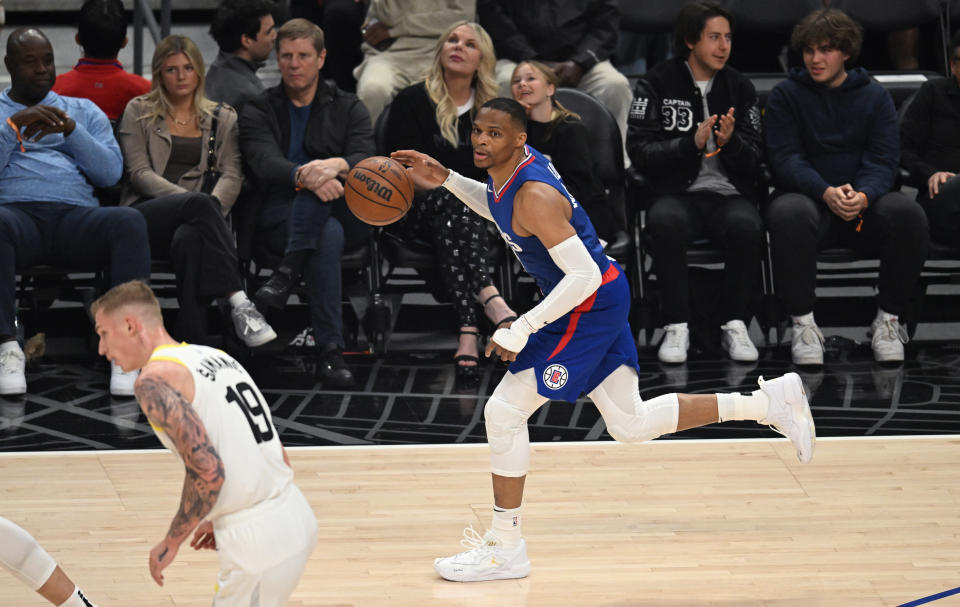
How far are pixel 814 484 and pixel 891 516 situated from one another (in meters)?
0.37

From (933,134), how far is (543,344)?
370 centimetres

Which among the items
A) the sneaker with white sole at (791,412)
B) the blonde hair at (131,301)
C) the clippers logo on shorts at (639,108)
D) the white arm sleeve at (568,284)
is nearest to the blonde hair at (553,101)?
the clippers logo on shorts at (639,108)

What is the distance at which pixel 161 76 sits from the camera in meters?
6.03

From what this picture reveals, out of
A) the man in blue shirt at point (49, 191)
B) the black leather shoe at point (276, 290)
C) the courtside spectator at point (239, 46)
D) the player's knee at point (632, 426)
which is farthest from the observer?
the courtside spectator at point (239, 46)

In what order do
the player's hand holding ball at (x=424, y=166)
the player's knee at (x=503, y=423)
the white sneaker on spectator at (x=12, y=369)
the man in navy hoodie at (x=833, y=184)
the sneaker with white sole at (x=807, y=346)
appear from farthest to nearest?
the man in navy hoodie at (x=833, y=184) → the sneaker with white sole at (x=807, y=346) → the white sneaker on spectator at (x=12, y=369) → the player's hand holding ball at (x=424, y=166) → the player's knee at (x=503, y=423)

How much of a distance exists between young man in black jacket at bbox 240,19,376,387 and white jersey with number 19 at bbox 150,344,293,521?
2.85 metres

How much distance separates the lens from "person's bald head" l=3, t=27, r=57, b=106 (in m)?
5.66

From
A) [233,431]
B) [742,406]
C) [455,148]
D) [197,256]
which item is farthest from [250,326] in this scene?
[233,431]

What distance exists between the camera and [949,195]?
6.18m

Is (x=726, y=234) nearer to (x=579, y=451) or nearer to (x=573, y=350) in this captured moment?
(x=579, y=451)

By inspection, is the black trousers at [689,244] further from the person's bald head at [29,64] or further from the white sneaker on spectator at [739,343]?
the person's bald head at [29,64]

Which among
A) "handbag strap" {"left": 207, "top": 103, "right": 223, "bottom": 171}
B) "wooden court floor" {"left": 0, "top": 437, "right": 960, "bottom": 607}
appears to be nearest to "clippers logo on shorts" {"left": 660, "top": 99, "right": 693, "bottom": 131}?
"wooden court floor" {"left": 0, "top": 437, "right": 960, "bottom": 607}

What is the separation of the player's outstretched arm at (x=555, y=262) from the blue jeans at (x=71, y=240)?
2550 millimetres

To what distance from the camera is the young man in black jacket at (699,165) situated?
19.7 ft
